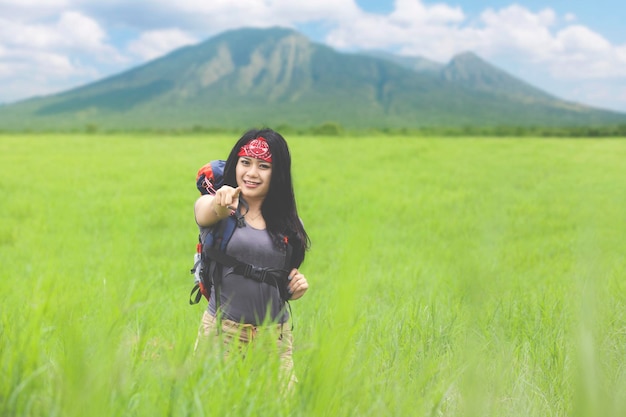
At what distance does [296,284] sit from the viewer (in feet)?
9.93

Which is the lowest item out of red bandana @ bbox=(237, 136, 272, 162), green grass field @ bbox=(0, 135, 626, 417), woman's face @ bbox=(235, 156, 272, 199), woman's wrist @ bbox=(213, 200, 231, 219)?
green grass field @ bbox=(0, 135, 626, 417)

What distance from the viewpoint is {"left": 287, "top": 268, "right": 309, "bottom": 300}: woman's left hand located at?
3023 mm

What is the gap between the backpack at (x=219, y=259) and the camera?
2939 mm

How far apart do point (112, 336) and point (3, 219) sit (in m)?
10.4

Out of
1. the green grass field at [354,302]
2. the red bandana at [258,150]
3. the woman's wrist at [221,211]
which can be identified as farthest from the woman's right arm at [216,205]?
the green grass field at [354,302]

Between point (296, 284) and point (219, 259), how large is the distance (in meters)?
0.43

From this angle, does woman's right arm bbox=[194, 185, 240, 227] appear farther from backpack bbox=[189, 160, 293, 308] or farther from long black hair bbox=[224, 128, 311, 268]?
long black hair bbox=[224, 128, 311, 268]

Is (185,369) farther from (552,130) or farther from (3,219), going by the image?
(552,130)

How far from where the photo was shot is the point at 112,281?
3.85ft

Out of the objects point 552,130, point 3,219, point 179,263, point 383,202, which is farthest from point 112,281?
point 552,130

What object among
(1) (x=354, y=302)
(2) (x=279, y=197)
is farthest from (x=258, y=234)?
(1) (x=354, y=302)

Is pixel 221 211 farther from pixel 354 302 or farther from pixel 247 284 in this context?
pixel 354 302

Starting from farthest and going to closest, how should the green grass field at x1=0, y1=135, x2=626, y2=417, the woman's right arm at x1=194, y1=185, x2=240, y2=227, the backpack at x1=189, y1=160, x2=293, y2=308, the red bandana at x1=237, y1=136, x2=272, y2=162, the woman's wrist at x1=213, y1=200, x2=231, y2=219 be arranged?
the red bandana at x1=237, y1=136, x2=272, y2=162, the backpack at x1=189, y1=160, x2=293, y2=308, the woman's wrist at x1=213, y1=200, x2=231, y2=219, the woman's right arm at x1=194, y1=185, x2=240, y2=227, the green grass field at x1=0, y1=135, x2=626, y2=417

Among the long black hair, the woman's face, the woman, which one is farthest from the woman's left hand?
the woman's face
